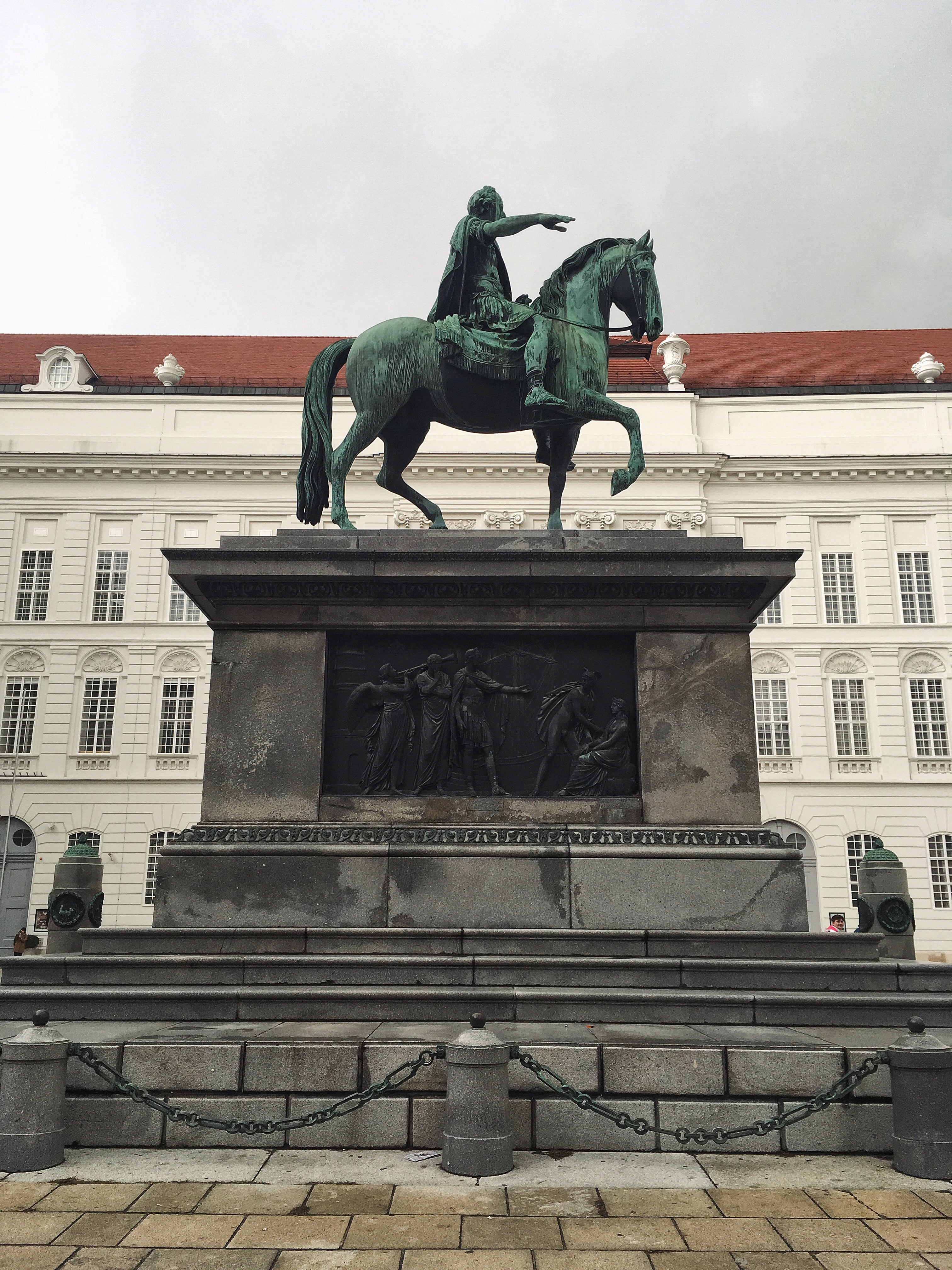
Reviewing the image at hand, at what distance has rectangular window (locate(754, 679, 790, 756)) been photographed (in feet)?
117

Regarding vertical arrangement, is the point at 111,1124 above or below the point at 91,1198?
above

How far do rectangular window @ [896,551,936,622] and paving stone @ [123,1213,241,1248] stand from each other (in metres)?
36.2

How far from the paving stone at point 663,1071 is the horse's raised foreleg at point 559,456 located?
564 cm

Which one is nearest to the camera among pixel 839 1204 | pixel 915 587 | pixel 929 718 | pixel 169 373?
pixel 839 1204

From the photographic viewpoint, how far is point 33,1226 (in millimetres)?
4766

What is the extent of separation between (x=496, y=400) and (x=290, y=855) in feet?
16.3

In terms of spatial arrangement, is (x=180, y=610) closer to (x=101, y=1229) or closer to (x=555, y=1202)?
(x=101, y=1229)

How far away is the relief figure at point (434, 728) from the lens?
905cm

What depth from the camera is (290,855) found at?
838 cm

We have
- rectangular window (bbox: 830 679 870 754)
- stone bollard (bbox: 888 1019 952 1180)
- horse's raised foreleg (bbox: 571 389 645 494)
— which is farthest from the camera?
rectangular window (bbox: 830 679 870 754)

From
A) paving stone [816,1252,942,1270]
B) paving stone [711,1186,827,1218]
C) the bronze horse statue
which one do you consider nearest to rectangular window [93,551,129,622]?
the bronze horse statue

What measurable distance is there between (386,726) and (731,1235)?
5.16 m

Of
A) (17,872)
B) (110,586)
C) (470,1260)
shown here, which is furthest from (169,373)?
(470,1260)

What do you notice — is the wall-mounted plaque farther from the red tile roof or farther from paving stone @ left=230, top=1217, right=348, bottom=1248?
the red tile roof
